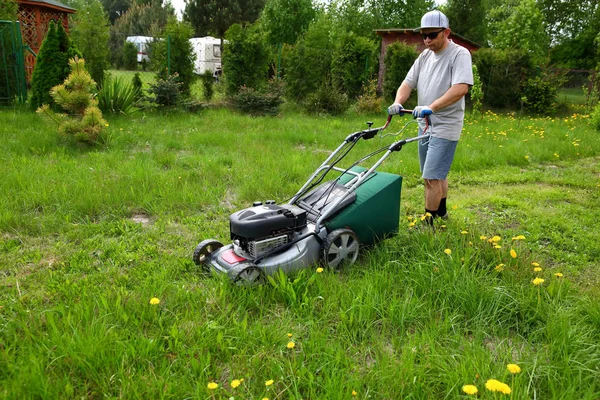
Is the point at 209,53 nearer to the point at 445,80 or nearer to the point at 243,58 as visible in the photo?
the point at 243,58

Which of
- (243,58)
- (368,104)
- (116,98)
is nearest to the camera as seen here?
(116,98)

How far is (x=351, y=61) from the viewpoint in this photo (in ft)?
42.8

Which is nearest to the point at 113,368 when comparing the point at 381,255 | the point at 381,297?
the point at 381,297

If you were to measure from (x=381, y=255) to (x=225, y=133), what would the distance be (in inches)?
193

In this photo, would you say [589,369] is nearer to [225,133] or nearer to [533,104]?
[225,133]

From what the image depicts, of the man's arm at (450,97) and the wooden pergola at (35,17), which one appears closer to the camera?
the man's arm at (450,97)

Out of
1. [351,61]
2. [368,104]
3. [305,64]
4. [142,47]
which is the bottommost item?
[368,104]

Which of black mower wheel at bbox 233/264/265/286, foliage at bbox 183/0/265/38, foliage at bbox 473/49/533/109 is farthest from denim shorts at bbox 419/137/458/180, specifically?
foliage at bbox 183/0/265/38

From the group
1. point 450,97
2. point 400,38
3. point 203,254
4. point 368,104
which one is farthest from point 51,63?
point 400,38

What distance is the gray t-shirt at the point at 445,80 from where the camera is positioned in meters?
3.44

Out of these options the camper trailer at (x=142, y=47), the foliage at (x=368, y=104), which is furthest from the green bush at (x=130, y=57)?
the foliage at (x=368, y=104)

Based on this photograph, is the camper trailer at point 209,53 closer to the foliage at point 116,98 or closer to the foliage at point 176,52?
the foliage at point 176,52

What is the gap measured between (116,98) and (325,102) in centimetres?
471

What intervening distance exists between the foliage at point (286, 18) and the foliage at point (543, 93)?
11.4m
